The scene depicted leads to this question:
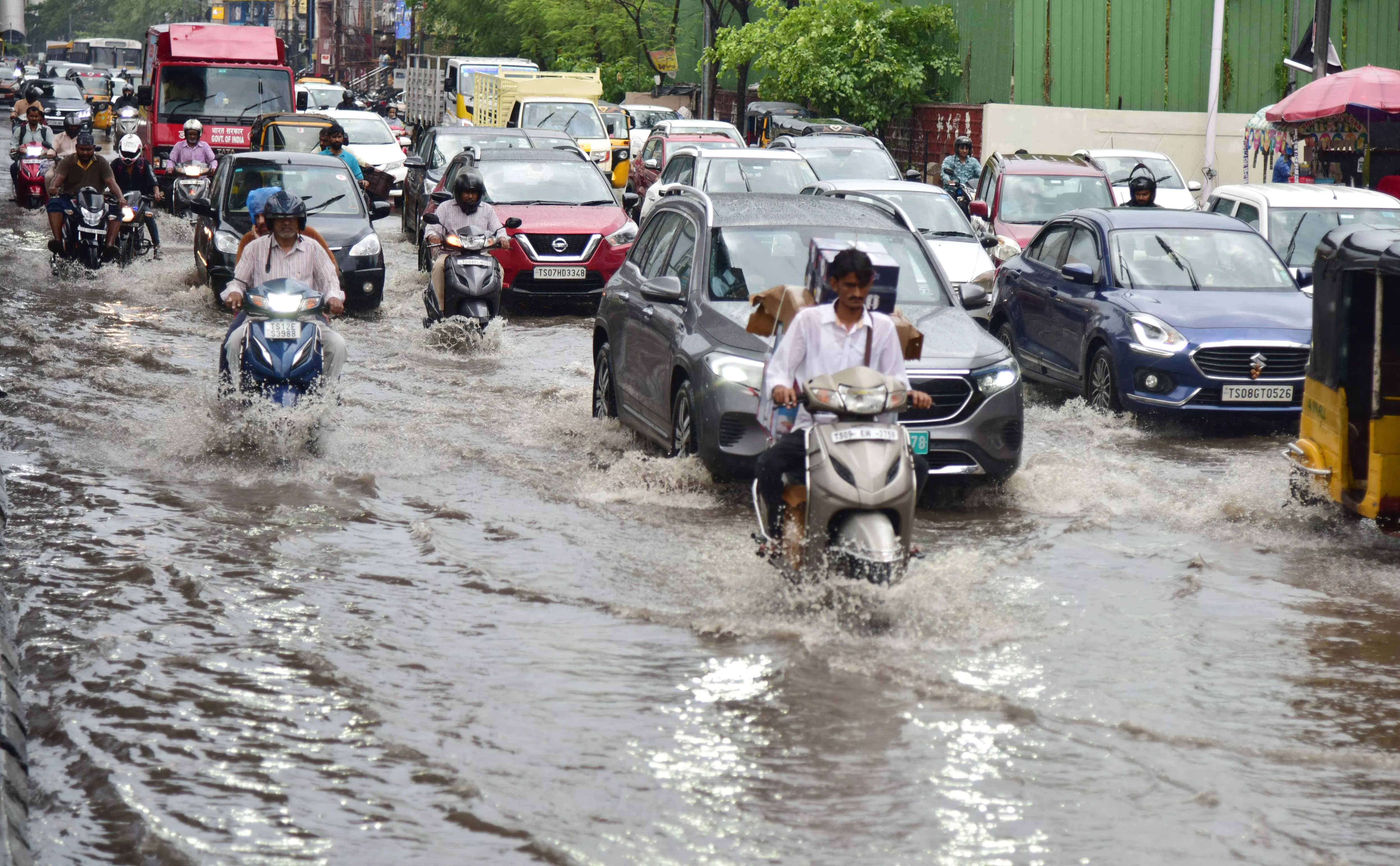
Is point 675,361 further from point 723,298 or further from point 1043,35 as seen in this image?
point 1043,35

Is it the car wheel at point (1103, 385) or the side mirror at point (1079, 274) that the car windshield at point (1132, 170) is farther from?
the car wheel at point (1103, 385)

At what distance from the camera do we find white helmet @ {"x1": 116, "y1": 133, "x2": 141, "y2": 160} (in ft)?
83.1

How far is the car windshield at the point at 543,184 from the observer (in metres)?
18.9

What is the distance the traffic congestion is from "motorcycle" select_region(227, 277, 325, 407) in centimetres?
3

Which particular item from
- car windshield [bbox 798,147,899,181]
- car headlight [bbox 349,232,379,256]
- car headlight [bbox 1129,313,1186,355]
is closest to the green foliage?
car windshield [bbox 798,147,899,181]

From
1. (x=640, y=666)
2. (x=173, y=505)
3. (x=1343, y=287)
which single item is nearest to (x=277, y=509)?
(x=173, y=505)

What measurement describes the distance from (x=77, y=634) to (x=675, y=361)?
3869 mm

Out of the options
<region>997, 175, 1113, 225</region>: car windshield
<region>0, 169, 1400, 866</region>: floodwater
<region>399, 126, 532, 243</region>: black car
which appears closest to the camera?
<region>0, 169, 1400, 866</region>: floodwater

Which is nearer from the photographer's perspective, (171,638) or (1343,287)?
(171,638)

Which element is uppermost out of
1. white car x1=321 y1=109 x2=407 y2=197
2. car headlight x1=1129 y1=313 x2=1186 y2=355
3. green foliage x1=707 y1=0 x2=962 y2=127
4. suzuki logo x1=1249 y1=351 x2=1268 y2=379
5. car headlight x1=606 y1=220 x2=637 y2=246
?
green foliage x1=707 y1=0 x2=962 y2=127

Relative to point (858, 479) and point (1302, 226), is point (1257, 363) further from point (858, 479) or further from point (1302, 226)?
point (858, 479)

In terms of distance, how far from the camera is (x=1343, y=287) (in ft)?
28.8

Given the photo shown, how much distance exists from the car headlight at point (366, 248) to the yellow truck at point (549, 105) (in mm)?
10762

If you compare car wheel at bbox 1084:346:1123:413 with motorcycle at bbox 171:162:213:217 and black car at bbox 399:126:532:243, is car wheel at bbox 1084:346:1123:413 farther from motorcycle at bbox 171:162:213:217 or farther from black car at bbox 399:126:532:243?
motorcycle at bbox 171:162:213:217
